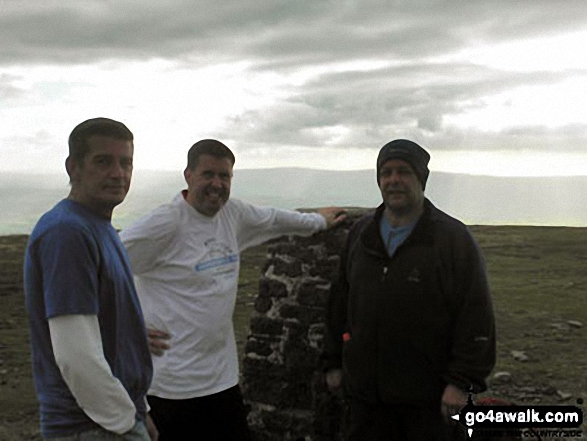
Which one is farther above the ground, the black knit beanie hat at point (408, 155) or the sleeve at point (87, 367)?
the black knit beanie hat at point (408, 155)

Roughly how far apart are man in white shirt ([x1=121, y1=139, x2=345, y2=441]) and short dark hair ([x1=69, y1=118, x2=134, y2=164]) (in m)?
1.43

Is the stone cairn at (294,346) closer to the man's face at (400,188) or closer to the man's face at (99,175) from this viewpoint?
the man's face at (400,188)

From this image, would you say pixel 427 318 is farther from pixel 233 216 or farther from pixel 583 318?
pixel 583 318

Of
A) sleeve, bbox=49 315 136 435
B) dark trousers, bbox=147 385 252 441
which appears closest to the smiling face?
dark trousers, bbox=147 385 252 441

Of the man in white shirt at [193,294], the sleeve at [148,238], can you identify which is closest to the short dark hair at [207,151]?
the man in white shirt at [193,294]

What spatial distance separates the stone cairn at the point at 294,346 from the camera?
666cm

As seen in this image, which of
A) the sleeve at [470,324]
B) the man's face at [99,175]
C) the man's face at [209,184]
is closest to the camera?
the man's face at [99,175]

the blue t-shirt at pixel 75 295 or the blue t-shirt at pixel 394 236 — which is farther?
the blue t-shirt at pixel 394 236

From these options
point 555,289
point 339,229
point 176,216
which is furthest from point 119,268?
point 555,289

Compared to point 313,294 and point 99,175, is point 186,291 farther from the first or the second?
point 313,294

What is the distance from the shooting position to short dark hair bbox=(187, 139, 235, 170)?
4.85m

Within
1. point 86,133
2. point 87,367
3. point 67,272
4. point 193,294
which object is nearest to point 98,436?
point 87,367

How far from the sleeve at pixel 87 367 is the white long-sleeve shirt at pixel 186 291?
160cm

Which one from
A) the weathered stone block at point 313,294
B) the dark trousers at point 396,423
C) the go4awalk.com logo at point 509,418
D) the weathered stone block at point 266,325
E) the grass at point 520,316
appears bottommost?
the grass at point 520,316
